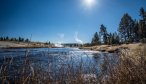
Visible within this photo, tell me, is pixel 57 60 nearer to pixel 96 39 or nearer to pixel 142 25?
pixel 142 25

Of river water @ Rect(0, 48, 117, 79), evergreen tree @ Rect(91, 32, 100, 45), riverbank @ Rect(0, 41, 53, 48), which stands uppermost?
evergreen tree @ Rect(91, 32, 100, 45)

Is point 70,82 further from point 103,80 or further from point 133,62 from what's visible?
point 133,62

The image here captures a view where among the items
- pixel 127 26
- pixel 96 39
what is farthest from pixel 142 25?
pixel 96 39

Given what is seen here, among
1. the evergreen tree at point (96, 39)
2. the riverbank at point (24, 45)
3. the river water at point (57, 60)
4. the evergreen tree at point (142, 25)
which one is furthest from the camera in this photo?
the evergreen tree at point (96, 39)

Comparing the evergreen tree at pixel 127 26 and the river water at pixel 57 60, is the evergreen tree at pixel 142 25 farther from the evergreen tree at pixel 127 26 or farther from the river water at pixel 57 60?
the river water at pixel 57 60

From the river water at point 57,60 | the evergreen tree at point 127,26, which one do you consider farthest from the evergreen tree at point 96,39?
the river water at point 57,60

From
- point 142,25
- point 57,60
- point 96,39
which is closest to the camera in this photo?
point 57,60

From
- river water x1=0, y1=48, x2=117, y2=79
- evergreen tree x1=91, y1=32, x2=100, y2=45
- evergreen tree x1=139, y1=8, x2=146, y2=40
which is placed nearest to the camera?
river water x1=0, y1=48, x2=117, y2=79

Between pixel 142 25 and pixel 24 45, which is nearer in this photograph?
pixel 142 25

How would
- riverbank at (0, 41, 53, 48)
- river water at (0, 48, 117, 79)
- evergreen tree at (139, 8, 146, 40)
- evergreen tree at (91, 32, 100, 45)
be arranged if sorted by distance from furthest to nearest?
evergreen tree at (91, 32, 100, 45) < evergreen tree at (139, 8, 146, 40) < riverbank at (0, 41, 53, 48) < river water at (0, 48, 117, 79)

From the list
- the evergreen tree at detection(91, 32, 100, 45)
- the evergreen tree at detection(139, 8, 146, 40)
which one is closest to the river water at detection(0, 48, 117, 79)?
the evergreen tree at detection(139, 8, 146, 40)

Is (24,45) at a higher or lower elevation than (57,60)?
higher

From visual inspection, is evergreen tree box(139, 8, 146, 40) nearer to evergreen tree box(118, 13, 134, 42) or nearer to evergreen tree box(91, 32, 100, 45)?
evergreen tree box(118, 13, 134, 42)

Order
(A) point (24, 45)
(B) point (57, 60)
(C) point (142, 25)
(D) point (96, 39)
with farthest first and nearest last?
(D) point (96, 39) → (A) point (24, 45) → (C) point (142, 25) → (B) point (57, 60)
